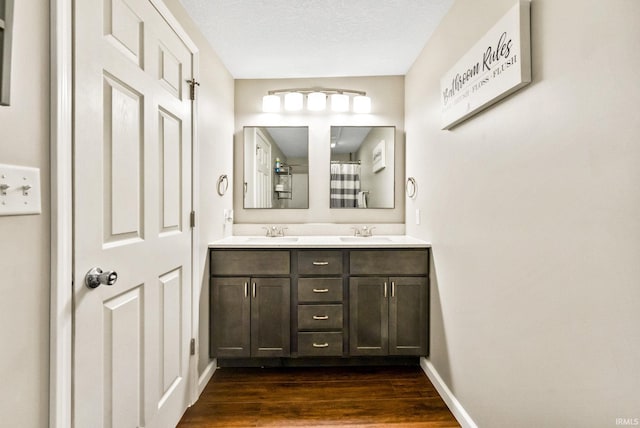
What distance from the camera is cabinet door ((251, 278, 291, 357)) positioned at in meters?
2.18

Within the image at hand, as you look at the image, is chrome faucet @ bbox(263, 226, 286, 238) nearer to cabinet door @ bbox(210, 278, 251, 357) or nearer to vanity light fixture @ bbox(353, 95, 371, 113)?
cabinet door @ bbox(210, 278, 251, 357)

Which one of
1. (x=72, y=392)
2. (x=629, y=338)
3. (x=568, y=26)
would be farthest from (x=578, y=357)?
(x=72, y=392)

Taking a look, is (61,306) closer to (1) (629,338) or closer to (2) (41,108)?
(2) (41,108)

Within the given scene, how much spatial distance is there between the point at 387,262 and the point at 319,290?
51 cm

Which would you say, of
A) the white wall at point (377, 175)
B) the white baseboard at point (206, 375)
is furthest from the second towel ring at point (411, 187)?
the white baseboard at point (206, 375)

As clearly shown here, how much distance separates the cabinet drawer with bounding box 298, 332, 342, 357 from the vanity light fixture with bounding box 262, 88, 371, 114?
1812mm

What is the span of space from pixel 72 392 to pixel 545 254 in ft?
4.99

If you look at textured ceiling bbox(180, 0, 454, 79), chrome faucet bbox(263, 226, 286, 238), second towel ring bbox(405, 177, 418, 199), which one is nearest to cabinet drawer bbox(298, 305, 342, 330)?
chrome faucet bbox(263, 226, 286, 238)

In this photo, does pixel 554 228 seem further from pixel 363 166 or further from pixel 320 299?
pixel 363 166

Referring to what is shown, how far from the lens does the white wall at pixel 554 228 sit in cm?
78

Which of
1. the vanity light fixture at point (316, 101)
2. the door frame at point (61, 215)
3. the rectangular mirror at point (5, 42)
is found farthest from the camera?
the vanity light fixture at point (316, 101)

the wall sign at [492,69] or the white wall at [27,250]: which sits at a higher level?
the wall sign at [492,69]

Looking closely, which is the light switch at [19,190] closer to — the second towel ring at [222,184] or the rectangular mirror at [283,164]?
the second towel ring at [222,184]

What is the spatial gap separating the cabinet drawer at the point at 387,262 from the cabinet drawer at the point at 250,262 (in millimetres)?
487
